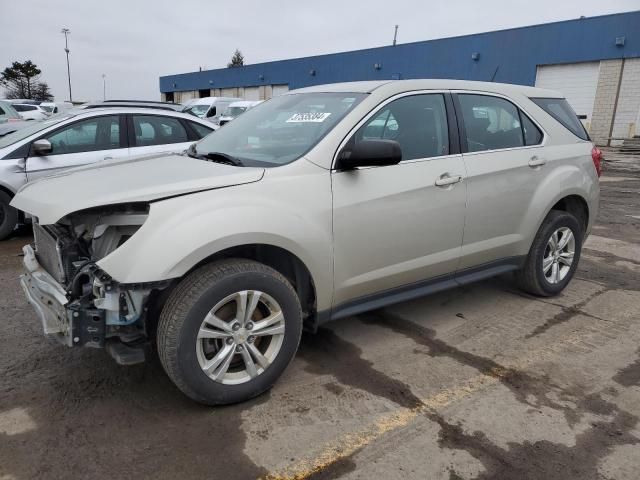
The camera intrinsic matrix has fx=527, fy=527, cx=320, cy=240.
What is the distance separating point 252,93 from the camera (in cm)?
4425

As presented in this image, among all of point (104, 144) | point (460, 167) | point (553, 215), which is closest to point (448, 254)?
point (460, 167)

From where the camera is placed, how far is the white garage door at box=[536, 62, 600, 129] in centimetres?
2305

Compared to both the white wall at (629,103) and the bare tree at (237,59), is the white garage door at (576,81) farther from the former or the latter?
the bare tree at (237,59)

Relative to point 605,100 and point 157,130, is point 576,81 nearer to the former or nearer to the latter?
point 605,100

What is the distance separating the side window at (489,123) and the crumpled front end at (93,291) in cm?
249

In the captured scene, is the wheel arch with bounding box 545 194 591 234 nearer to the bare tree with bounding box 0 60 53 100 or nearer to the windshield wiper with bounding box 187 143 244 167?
the windshield wiper with bounding box 187 143 244 167

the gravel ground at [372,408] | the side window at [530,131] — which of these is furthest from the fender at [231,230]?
the side window at [530,131]

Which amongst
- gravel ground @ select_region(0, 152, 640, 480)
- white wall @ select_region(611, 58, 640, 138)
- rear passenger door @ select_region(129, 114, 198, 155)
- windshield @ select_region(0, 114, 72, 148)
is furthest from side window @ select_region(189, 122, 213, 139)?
white wall @ select_region(611, 58, 640, 138)

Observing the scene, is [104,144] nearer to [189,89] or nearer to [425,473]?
[425,473]

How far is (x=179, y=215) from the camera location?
267cm

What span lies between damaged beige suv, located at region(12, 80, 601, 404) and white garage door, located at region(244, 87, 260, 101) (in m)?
41.0

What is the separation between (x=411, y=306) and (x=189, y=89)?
177 feet

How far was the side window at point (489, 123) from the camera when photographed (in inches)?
156

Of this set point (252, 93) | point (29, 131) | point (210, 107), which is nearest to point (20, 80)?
point (252, 93)
